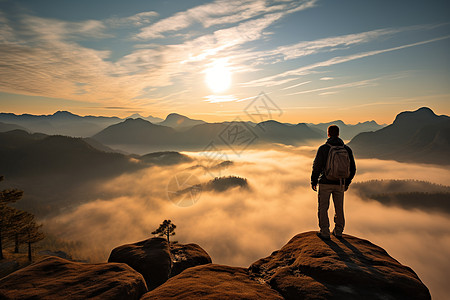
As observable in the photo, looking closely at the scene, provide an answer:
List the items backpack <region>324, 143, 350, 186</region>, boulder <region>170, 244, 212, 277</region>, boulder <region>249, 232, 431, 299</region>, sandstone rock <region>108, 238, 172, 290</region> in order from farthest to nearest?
boulder <region>170, 244, 212, 277</region> → sandstone rock <region>108, 238, 172, 290</region> → backpack <region>324, 143, 350, 186</region> → boulder <region>249, 232, 431, 299</region>

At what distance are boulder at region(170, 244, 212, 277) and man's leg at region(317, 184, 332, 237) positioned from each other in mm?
9203

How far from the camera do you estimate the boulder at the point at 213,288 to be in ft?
18.8

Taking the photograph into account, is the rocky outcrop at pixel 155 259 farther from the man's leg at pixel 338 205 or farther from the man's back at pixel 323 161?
the man's back at pixel 323 161

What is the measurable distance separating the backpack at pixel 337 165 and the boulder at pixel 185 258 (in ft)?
35.3

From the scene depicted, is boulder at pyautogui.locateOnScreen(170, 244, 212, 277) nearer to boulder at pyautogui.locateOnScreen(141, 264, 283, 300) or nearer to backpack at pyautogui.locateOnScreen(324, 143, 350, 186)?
boulder at pyautogui.locateOnScreen(141, 264, 283, 300)

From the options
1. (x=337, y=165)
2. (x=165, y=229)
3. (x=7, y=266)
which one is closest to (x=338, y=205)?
(x=337, y=165)

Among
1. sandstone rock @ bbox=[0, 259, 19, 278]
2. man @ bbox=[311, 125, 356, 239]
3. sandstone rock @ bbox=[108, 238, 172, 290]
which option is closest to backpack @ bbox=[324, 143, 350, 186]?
man @ bbox=[311, 125, 356, 239]

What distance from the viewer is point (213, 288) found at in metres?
6.13

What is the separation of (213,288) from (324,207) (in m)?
5.70

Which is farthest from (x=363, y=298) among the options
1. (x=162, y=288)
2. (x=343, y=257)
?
(x=162, y=288)

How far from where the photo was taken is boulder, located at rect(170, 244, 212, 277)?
44.3 feet

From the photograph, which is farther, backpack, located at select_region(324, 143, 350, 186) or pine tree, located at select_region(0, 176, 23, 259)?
pine tree, located at select_region(0, 176, 23, 259)

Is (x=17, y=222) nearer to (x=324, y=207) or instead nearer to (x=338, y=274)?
(x=324, y=207)

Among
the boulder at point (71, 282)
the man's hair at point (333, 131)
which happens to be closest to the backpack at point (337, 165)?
the man's hair at point (333, 131)
